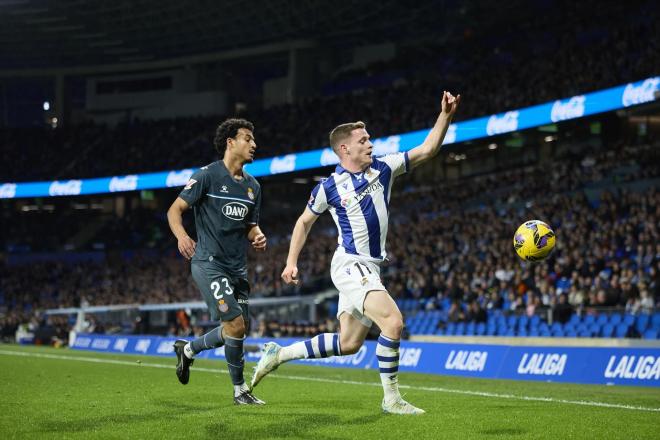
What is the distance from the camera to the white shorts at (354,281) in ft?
24.7

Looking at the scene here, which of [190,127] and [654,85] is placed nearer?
[654,85]

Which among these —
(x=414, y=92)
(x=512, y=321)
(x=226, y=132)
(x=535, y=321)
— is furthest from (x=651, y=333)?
Result: (x=414, y=92)

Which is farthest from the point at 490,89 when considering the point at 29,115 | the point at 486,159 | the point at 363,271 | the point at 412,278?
the point at 29,115

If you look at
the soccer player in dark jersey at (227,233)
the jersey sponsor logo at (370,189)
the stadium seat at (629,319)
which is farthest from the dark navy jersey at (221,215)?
the stadium seat at (629,319)

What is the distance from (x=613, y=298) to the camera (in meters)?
19.5

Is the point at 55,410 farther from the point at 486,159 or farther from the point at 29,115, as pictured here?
the point at 29,115

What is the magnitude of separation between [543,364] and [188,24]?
39467 mm

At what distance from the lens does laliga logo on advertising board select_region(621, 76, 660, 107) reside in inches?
952

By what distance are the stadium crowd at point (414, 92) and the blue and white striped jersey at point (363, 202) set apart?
65.1 ft

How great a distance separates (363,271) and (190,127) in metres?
45.0

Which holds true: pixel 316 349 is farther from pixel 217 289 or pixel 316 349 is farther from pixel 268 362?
pixel 217 289

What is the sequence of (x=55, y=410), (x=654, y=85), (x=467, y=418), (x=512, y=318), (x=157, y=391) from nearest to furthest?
(x=467, y=418)
(x=55, y=410)
(x=157, y=391)
(x=512, y=318)
(x=654, y=85)

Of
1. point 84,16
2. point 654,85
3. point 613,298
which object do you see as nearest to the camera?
point 613,298

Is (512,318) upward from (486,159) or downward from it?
downward
